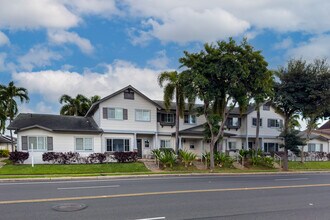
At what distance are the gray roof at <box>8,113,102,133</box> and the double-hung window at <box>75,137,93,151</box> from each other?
104 cm

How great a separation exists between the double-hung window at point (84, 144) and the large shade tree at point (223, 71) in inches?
470

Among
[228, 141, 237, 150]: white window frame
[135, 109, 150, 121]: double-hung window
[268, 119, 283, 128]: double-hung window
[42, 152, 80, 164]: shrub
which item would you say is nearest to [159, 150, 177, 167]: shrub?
[42, 152, 80, 164]: shrub

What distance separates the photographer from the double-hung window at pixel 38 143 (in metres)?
31.4

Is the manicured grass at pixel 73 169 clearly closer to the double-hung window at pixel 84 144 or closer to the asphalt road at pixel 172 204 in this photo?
the double-hung window at pixel 84 144

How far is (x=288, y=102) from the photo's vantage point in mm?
32250

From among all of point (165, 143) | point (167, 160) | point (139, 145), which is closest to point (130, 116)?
point (139, 145)

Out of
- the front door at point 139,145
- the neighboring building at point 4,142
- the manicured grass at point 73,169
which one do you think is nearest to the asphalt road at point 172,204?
the manicured grass at point 73,169

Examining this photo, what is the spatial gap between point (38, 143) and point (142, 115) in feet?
35.6

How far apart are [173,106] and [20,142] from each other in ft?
55.4

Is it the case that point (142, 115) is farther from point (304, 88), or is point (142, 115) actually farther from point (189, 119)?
point (304, 88)

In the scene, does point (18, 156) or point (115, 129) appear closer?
point (18, 156)

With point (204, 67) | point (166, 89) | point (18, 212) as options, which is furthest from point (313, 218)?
Result: point (166, 89)

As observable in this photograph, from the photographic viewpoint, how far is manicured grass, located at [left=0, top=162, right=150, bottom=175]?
80.0ft

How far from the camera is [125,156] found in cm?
3139
